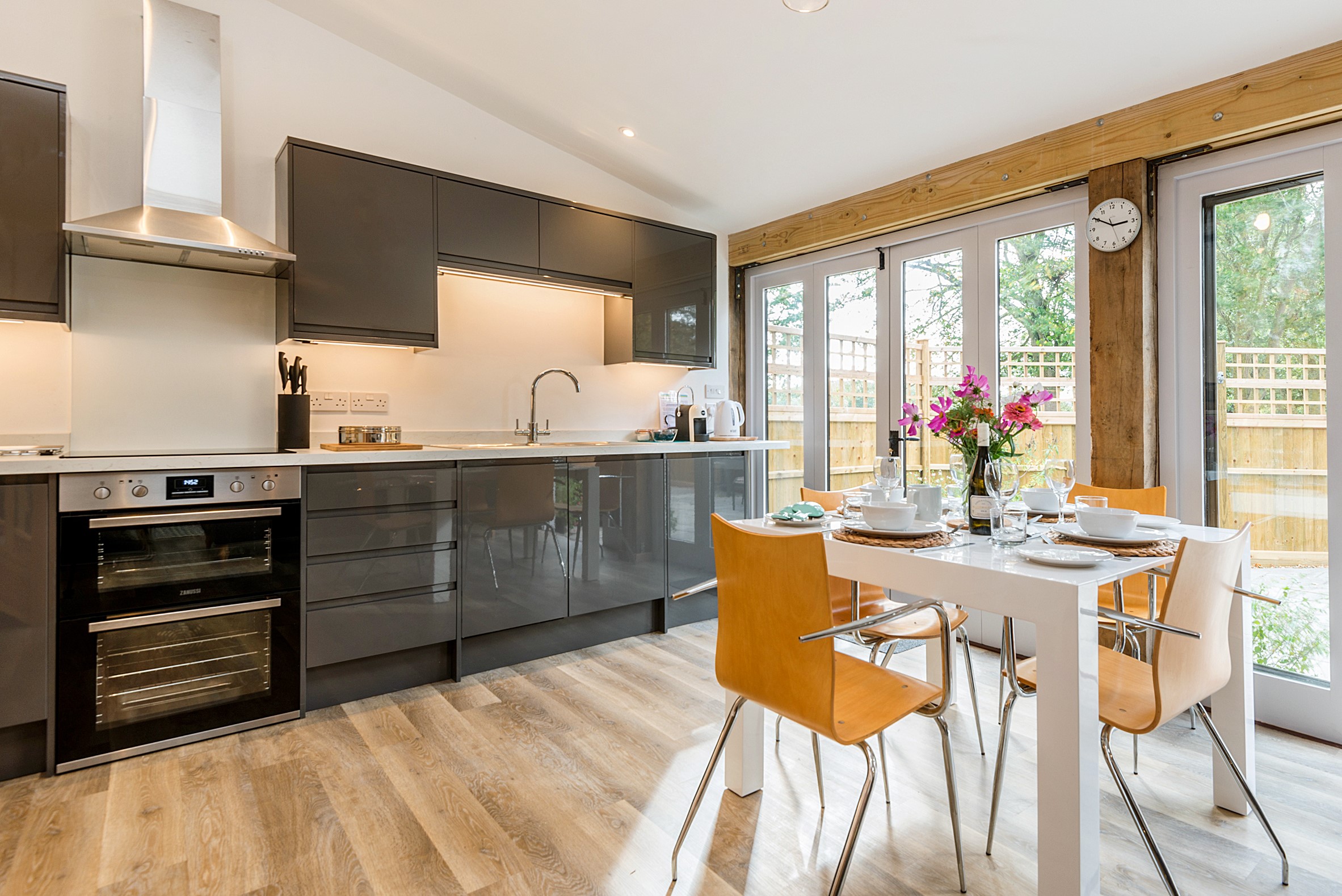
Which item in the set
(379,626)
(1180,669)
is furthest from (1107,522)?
(379,626)

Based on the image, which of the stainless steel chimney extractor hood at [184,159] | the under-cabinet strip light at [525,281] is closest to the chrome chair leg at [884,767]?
the under-cabinet strip light at [525,281]

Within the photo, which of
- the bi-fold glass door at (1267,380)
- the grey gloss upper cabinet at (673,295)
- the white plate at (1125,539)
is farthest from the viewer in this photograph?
the grey gloss upper cabinet at (673,295)

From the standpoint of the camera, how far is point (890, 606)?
2.66 metres

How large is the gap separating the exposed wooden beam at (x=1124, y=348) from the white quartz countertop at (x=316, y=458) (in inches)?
70.2

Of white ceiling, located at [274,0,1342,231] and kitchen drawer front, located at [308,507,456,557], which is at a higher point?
white ceiling, located at [274,0,1342,231]

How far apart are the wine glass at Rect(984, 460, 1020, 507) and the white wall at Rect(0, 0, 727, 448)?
8.33 feet

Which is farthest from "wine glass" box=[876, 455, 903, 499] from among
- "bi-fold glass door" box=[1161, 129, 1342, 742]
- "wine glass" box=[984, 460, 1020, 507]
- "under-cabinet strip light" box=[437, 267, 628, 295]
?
"under-cabinet strip light" box=[437, 267, 628, 295]

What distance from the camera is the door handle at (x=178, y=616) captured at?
7.25 ft

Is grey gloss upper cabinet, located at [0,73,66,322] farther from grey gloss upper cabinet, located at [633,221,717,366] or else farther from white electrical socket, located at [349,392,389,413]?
grey gloss upper cabinet, located at [633,221,717,366]

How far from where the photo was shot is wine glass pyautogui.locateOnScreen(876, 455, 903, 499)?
2023 mm

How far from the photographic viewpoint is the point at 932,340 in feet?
11.7

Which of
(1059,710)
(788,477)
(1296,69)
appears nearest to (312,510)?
(1059,710)

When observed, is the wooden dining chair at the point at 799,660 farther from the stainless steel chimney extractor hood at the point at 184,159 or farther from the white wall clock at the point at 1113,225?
the stainless steel chimney extractor hood at the point at 184,159

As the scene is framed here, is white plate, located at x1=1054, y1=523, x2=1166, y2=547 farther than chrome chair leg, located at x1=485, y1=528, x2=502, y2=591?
No
